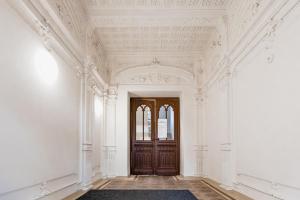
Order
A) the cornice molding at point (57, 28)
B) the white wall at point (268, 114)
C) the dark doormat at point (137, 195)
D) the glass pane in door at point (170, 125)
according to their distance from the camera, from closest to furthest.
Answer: the white wall at point (268, 114)
the cornice molding at point (57, 28)
the dark doormat at point (137, 195)
the glass pane in door at point (170, 125)

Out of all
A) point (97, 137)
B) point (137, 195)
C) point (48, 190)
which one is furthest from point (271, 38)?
point (97, 137)

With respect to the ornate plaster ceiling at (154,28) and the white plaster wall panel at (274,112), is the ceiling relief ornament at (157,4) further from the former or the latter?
the white plaster wall panel at (274,112)

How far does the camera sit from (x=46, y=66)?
5348 mm

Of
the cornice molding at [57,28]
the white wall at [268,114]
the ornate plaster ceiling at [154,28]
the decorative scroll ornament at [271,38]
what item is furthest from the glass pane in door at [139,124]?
the decorative scroll ornament at [271,38]

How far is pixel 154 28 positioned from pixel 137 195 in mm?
4550

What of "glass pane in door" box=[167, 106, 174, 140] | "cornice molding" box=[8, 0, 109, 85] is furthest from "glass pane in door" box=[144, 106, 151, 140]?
"cornice molding" box=[8, 0, 109, 85]

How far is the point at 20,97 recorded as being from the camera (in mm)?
4309

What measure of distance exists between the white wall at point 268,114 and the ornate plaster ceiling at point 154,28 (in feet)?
5.75

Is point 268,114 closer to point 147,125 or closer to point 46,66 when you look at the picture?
point 46,66

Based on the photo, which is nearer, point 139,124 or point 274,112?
point 274,112

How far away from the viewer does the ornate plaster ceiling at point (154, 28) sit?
313 inches

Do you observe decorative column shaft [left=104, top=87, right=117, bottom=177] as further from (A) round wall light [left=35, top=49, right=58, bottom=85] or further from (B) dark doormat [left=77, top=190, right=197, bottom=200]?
(A) round wall light [left=35, top=49, right=58, bottom=85]

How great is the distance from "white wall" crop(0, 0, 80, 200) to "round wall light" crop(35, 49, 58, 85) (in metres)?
0.09

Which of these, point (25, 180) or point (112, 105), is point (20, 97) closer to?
point (25, 180)
